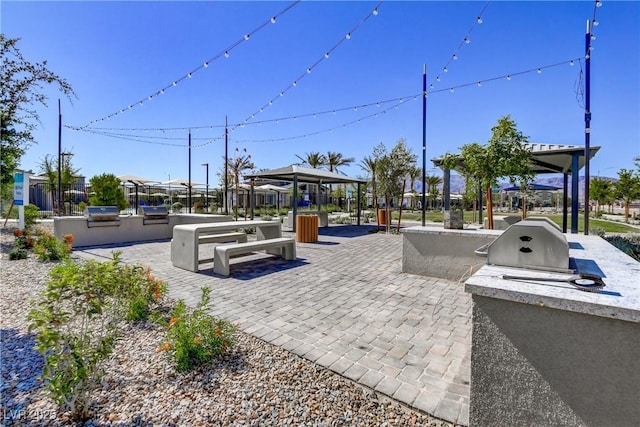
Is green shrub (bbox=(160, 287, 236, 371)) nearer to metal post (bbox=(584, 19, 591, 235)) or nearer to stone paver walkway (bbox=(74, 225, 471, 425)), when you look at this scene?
stone paver walkway (bbox=(74, 225, 471, 425))

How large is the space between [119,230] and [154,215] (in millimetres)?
1168

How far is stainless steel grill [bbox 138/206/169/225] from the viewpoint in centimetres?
1032

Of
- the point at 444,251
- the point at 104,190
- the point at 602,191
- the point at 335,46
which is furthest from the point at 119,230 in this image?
the point at 602,191

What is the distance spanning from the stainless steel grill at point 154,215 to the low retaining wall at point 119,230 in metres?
0.11

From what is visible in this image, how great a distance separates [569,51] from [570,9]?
108 cm

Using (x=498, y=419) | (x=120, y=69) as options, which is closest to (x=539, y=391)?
(x=498, y=419)

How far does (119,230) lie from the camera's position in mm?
9688

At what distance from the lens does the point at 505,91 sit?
862 cm

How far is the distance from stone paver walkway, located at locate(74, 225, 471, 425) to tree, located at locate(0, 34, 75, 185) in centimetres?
574

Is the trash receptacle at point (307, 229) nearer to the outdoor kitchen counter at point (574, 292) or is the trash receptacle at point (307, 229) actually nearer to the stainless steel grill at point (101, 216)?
the stainless steel grill at point (101, 216)

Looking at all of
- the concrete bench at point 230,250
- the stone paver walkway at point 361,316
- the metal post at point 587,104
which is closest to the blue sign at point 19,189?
the stone paver walkway at point 361,316

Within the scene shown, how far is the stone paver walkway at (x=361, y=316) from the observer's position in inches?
94.4

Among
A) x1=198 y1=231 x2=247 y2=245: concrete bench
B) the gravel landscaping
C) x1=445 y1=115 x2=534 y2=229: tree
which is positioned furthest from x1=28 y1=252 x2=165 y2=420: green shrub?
x1=445 y1=115 x2=534 y2=229: tree

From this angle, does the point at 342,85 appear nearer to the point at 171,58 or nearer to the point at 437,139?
the point at 437,139
